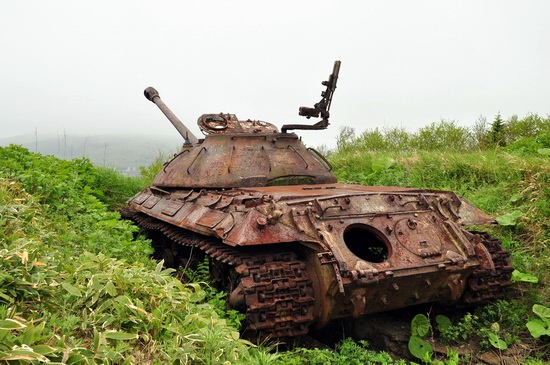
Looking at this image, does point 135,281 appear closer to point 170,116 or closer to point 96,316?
point 96,316

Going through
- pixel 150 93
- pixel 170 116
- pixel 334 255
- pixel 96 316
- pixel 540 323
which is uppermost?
pixel 150 93

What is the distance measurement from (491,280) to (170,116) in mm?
6159

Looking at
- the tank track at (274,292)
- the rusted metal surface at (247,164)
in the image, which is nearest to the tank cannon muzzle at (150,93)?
the rusted metal surface at (247,164)

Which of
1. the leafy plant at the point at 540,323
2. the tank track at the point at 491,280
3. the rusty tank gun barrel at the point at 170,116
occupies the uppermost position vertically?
the rusty tank gun barrel at the point at 170,116

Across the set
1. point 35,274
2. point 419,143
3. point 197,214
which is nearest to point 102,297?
point 35,274

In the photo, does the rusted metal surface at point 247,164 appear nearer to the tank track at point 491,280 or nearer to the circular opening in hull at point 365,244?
the circular opening in hull at point 365,244

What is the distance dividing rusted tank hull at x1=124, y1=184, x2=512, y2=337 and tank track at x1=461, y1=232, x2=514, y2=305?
0.04 ft

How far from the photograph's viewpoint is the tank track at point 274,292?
4660mm

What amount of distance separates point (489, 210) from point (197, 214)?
487 cm

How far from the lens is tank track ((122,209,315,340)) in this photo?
4660 millimetres

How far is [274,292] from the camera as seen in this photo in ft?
15.5

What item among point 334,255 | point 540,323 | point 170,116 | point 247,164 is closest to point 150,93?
point 170,116

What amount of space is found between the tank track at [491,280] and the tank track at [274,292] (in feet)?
6.21

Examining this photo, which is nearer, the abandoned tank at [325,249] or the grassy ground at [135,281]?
the grassy ground at [135,281]
